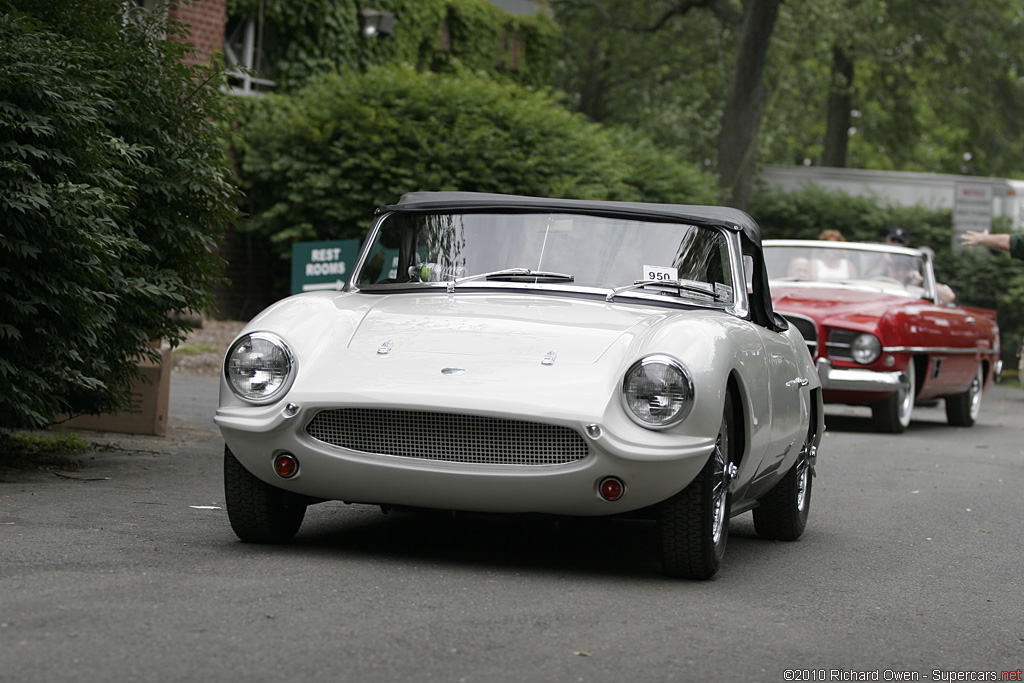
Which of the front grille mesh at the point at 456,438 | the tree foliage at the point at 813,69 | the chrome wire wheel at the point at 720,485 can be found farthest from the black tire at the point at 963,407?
the tree foliage at the point at 813,69

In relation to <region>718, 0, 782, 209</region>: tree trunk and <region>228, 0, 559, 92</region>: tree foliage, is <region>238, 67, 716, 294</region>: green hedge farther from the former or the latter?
<region>718, 0, 782, 209</region>: tree trunk

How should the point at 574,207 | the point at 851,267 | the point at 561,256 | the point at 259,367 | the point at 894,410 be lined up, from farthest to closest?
the point at 851,267, the point at 894,410, the point at 574,207, the point at 561,256, the point at 259,367

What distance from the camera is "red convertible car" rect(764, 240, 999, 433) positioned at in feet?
42.6

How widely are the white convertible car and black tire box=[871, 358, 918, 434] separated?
300 inches

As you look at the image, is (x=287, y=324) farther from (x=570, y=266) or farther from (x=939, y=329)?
(x=939, y=329)

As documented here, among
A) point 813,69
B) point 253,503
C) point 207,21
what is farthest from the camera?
point 813,69

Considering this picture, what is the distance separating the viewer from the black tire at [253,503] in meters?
5.36

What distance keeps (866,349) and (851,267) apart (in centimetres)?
165

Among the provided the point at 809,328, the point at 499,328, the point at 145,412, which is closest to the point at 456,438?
the point at 499,328

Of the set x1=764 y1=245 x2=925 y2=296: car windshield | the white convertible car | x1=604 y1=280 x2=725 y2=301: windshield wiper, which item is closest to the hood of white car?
the white convertible car

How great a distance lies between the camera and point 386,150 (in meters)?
20.2

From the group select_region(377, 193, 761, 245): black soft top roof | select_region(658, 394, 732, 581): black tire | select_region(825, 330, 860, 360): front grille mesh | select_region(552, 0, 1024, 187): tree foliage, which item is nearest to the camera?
select_region(658, 394, 732, 581): black tire

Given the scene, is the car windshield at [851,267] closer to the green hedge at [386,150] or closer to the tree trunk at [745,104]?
the green hedge at [386,150]

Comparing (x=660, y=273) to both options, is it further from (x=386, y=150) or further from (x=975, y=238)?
(x=386, y=150)
